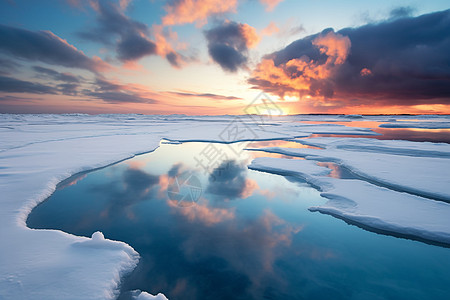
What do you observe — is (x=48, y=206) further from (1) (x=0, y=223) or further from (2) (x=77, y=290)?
(2) (x=77, y=290)

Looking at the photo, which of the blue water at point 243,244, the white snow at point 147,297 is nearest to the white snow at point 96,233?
the white snow at point 147,297

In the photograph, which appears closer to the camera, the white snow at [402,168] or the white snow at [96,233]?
the white snow at [96,233]

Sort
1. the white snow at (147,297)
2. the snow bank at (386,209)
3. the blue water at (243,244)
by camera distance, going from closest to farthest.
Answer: the white snow at (147,297), the blue water at (243,244), the snow bank at (386,209)

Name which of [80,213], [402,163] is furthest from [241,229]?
[402,163]

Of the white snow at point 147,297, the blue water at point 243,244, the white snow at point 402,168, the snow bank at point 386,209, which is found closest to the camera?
the white snow at point 147,297

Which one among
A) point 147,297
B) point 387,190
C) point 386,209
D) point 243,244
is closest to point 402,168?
point 387,190

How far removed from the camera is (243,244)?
3225 millimetres

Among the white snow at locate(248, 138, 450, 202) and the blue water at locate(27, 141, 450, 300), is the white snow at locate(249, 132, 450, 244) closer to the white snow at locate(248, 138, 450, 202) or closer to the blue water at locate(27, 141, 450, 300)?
the white snow at locate(248, 138, 450, 202)

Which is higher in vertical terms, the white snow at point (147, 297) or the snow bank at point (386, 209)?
the snow bank at point (386, 209)

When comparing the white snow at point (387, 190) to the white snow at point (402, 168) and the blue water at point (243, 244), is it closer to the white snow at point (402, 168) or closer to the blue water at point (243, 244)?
the white snow at point (402, 168)

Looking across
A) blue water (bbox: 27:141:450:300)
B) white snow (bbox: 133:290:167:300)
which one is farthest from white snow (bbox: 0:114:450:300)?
blue water (bbox: 27:141:450:300)

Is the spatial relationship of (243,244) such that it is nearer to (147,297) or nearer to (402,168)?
(147,297)

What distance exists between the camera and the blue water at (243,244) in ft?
8.04

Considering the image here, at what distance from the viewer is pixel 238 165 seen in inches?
319
